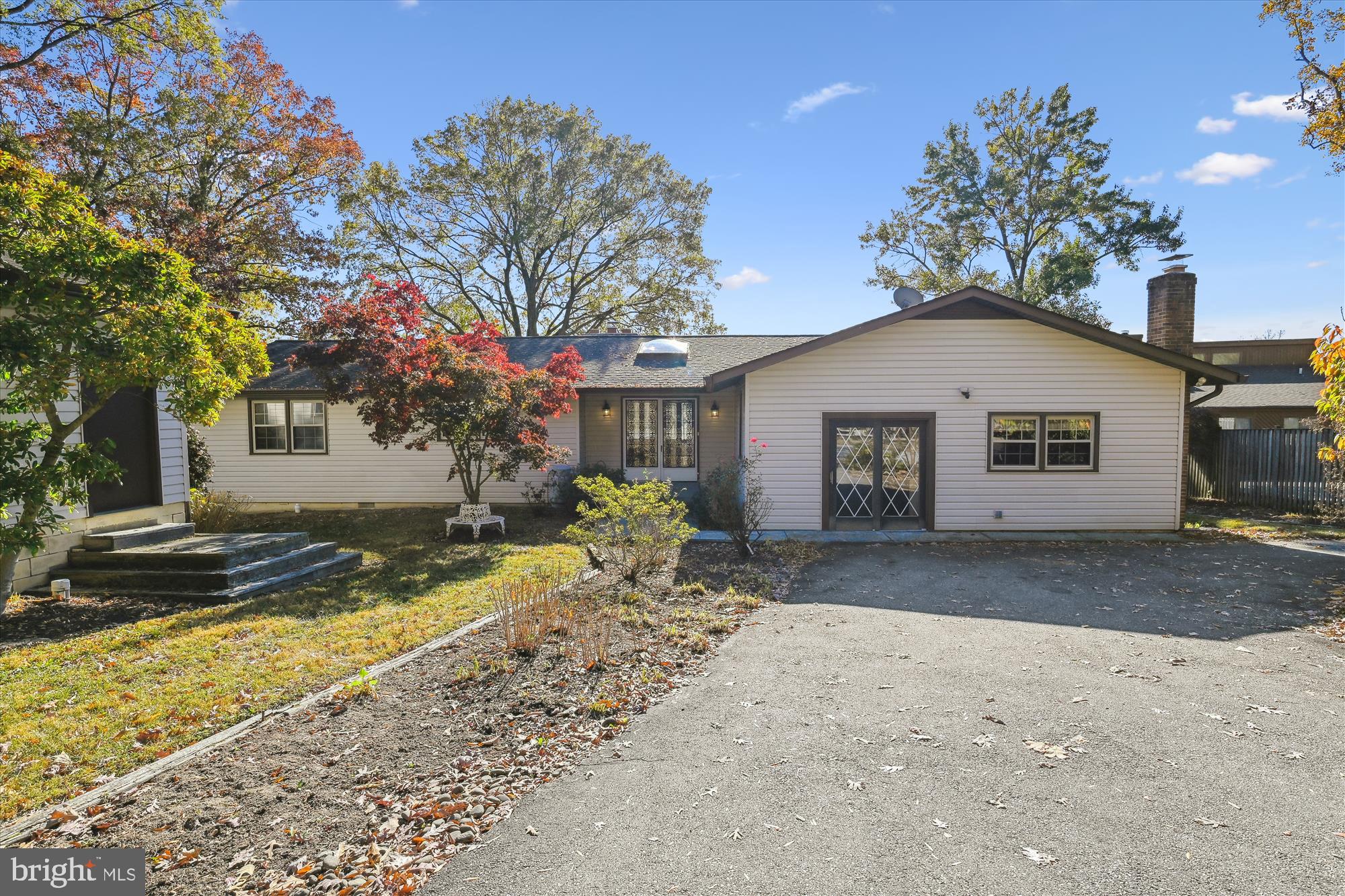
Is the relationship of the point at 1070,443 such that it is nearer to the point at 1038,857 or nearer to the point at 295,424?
the point at 1038,857

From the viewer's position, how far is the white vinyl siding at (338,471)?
14.6m

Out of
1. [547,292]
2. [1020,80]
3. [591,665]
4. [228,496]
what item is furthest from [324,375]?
[1020,80]

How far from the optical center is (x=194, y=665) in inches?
201

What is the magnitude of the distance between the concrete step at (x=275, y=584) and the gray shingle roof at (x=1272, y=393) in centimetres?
2200

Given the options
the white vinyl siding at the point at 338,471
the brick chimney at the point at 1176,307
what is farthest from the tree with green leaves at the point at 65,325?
the brick chimney at the point at 1176,307

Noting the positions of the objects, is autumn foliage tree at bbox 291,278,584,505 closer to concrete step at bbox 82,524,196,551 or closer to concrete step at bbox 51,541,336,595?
concrete step at bbox 82,524,196,551

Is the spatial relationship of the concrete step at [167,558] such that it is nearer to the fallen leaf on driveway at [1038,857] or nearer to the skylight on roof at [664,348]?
the fallen leaf on driveway at [1038,857]

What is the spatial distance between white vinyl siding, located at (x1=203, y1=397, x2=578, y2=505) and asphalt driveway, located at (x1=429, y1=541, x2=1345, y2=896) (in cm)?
1031

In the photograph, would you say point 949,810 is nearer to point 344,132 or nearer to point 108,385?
point 108,385

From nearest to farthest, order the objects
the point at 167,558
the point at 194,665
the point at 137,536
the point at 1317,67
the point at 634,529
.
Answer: the point at 194,665, the point at 167,558, the point at 634,529, the point at 137,536, the point at 1317,67

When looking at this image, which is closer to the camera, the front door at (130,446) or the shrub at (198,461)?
the front door at (130,446)

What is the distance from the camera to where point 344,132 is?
18344 mm

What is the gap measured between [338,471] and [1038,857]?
15.0 meters

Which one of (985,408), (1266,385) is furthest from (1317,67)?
(1266,385)
